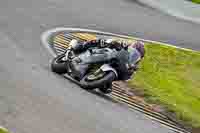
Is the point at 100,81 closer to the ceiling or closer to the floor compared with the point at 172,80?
closer to the ceiling

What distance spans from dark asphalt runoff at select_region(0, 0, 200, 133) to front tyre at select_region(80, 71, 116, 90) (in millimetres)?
183

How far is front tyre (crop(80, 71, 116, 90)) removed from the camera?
12.7 metres

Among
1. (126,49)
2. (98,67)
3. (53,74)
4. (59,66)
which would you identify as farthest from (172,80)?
(53,74)

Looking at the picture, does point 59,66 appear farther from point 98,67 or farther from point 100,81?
point 100,81

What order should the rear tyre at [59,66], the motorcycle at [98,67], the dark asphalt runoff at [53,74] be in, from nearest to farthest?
the dark asphalt runoff at [53,74]
the motorcycle at [98,67]
the rear tyre at [59,66]

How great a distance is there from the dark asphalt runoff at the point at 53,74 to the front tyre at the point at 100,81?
7.2 inches

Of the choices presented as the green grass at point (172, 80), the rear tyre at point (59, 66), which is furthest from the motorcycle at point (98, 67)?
the green grass at point (172, 80)

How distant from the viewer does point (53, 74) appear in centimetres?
1344

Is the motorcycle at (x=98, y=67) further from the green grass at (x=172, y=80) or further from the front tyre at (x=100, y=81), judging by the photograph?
the green grass at (x=172, y=80)

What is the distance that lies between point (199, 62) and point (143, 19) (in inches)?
182

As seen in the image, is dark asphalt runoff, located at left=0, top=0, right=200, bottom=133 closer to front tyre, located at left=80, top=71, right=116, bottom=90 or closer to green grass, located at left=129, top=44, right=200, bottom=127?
front tyre, located at left=80, top=71, right=116, bottom=90

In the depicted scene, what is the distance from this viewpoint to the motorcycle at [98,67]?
12820mm

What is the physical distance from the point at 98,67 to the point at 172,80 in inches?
104

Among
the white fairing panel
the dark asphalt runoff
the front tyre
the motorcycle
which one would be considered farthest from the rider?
the dark asphalt runoff
